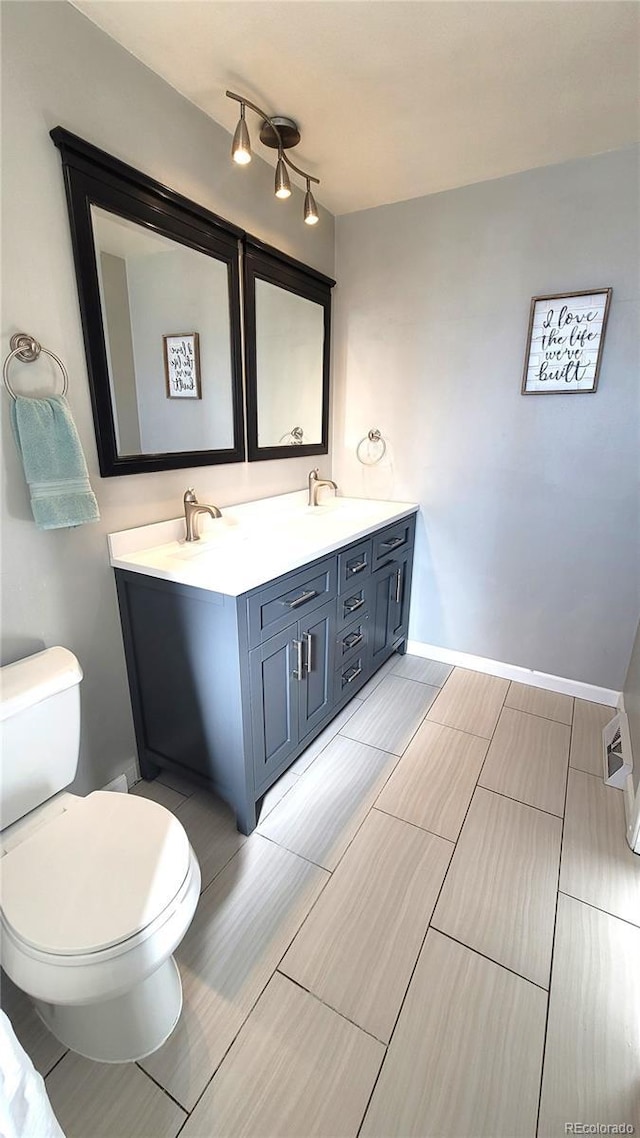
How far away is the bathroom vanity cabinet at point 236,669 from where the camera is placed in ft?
4.50

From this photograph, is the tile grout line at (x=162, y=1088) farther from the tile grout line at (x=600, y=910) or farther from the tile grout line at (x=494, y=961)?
the tile grout line at (x=600, y=910)

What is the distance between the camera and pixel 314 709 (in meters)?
1.80

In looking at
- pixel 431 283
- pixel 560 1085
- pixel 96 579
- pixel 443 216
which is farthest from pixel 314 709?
pixel 443 216

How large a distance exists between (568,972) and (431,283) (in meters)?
2.54

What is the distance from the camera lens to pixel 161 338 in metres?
1.55

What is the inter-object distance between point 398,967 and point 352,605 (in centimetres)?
116

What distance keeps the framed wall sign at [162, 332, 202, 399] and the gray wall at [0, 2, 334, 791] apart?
283mm

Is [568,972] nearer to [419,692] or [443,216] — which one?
[419,692]

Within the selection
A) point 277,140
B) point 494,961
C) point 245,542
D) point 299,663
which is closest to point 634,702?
point 494,961

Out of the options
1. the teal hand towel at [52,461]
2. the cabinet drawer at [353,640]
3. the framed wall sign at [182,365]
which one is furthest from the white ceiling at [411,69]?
the cabinet drawer at [353,640]

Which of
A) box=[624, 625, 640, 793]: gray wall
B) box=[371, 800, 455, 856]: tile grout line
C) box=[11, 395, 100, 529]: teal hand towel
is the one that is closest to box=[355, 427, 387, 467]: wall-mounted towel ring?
box=[624, 625, 640, 793]: gray wall

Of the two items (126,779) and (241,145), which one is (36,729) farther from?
(241,145)

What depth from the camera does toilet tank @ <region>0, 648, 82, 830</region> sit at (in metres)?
1.08

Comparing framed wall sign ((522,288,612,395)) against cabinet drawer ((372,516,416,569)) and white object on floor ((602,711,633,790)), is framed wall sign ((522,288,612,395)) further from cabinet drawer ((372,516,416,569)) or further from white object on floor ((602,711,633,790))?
white object on floor ((602,711,633,790))
